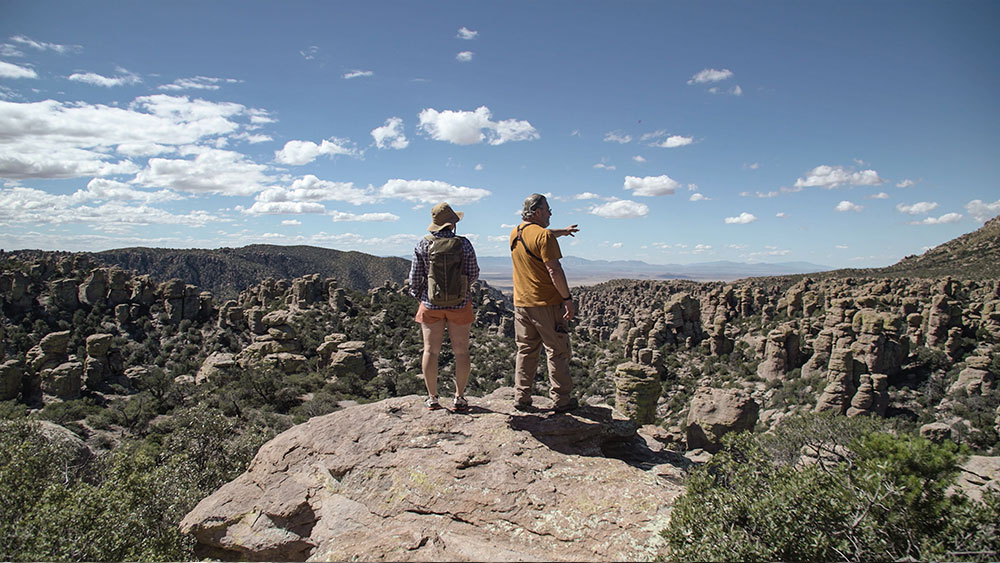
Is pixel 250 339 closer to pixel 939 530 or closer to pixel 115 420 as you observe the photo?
pixel 115 420

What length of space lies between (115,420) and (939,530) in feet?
103

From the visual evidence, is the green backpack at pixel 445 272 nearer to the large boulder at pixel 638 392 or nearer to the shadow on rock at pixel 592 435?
the shadow on rock at pixel 592 435

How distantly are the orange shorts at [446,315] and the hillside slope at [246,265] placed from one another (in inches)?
3395

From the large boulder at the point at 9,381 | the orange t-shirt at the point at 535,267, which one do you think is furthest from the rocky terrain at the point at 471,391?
the orange t-shirt at the point at 535,267

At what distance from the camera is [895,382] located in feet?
103

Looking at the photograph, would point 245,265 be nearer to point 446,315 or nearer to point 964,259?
point 446,315

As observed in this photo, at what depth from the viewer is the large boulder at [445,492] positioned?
14.0 ft

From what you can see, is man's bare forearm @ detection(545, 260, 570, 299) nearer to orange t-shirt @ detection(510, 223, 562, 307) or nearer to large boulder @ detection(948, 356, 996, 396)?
orange t-shirt @ detection(510, 223, 562, 307)

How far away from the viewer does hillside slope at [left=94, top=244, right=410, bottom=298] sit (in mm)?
94875

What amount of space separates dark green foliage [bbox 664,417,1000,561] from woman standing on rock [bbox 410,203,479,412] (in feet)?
11.0

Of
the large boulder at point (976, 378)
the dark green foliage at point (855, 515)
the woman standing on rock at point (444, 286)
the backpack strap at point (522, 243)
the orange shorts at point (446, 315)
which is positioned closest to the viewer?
the dark green foliage at point (855, 515)

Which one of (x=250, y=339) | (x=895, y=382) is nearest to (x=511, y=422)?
(x=895, y=382)

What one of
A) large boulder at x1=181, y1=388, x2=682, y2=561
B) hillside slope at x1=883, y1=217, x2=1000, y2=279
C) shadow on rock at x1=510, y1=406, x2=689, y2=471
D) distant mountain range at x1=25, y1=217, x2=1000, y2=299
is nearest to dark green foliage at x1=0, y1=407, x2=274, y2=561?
large boulder at x1=181, y1=388, x2=682, y2=561

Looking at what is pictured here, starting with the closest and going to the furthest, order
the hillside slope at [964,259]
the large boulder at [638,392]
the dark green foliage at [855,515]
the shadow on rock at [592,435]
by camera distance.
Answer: the dark green foliage at [855,515]
the shadow on rock at [592,435]
the large boulder at [638,392]
the hillside slope at [964,259]
